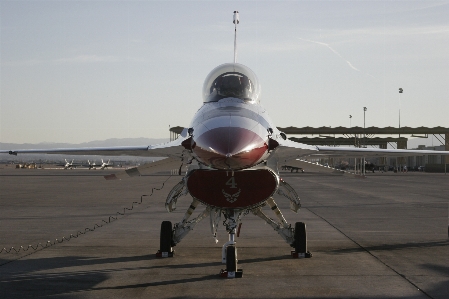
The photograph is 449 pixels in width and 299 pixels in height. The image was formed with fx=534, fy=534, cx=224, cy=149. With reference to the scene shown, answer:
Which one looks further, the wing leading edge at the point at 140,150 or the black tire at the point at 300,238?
the black tire at the point at 300,238

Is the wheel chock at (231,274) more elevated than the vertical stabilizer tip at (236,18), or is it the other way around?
the vertical stabilizer tip at (236,18)

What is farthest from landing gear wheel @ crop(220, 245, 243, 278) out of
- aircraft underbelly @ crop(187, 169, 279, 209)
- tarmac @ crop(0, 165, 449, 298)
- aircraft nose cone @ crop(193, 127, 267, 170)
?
aircraft nose cone @ crop(193, 127, 267, 170)

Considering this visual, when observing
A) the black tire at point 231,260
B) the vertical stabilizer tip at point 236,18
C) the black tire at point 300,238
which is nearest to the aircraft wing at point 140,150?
the black tire at point 231,260

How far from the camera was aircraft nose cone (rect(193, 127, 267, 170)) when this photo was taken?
6.95 metres

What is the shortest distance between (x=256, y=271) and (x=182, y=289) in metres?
1.77

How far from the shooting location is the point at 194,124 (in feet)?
27.5

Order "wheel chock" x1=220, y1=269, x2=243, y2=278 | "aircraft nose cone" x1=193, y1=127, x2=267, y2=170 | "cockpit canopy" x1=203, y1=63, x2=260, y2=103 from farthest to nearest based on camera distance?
"cockpit canopy" x1=203, y1=63, x2=260, y2=103 < "wheel chock" x1=220, y1=269, x2=243, y2=278 < "aircraft nose cone" x1=193, y1=127, x2=267, y2=170

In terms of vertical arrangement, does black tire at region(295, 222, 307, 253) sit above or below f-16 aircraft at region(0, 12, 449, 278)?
below

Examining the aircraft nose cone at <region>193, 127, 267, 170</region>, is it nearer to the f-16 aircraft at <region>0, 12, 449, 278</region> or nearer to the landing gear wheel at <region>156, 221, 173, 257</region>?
the f-16 aircraft at <region>0, 12, 449, 278</region>

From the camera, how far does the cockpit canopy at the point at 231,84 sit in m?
9.62

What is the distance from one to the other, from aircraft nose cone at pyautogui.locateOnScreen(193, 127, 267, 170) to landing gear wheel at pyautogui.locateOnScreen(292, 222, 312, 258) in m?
3.50

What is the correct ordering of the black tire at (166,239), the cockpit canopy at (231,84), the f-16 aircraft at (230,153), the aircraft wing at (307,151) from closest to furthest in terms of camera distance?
the f-16 aircraft at (230,153)
the aircraft wing at (307,151)
the cockpit canopy at (231,84)
the black tire at (166,239)

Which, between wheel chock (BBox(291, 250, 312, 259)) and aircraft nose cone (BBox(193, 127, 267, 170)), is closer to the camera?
aircraft nose cone (BBox(193, 127, 267, 170))

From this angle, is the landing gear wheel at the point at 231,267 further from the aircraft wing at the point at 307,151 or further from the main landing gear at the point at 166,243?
the main landing gear at the point at 166,243
